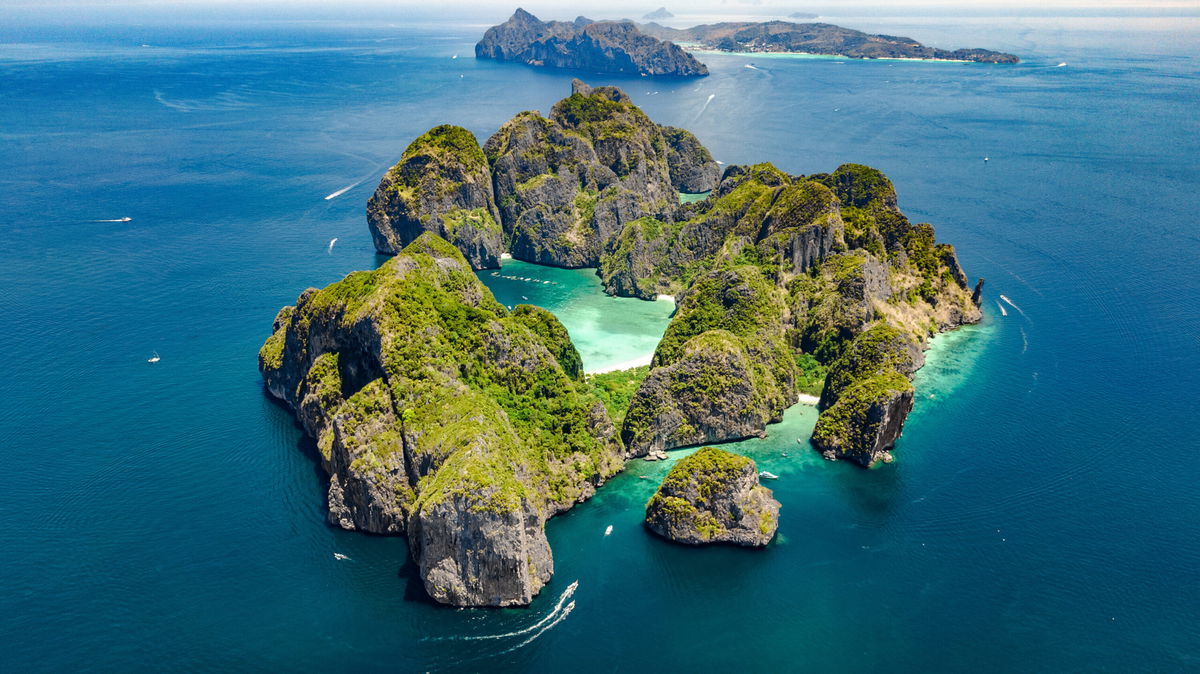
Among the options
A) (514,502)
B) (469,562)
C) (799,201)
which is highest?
(799,201)

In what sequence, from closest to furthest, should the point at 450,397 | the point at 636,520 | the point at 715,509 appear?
1. the point at 715,509
2. the point at 636,520
3. the point at 450,397

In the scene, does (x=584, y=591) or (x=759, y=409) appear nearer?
(x=584, y=591)

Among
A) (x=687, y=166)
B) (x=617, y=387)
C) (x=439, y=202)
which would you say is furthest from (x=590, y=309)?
(x=687, y=166)

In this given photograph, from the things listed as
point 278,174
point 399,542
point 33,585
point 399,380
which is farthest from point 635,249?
point 278,174

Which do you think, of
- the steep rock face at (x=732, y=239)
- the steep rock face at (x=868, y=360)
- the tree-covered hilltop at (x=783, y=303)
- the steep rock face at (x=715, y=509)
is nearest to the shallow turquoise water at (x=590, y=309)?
the steep rock face at (x=732, y=239)

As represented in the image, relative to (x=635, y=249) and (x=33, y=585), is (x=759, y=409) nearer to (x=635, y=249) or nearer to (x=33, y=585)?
(x=635, y=249)

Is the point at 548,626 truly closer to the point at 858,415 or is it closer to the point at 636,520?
the point at 636,520

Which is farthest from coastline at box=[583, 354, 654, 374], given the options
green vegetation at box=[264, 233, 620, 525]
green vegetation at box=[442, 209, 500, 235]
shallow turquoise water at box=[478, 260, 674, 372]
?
green vegetation at box=[442, 209, 500, 235]
